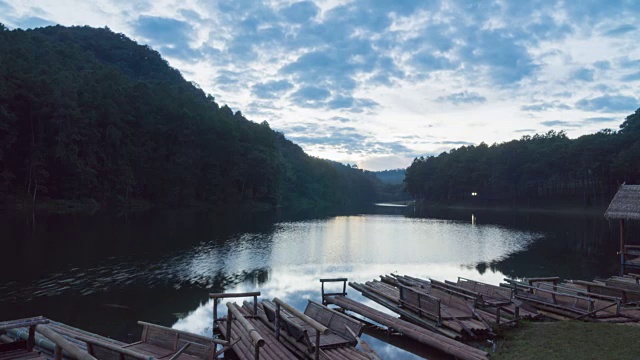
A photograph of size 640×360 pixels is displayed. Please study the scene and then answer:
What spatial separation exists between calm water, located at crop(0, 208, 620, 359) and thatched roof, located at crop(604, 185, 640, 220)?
466cm

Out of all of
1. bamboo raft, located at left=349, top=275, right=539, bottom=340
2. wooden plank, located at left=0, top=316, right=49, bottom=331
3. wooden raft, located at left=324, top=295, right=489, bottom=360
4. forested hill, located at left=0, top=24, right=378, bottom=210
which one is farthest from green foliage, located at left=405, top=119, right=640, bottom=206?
wooden plank, located at left=0, top=316, right=49, bottom=331

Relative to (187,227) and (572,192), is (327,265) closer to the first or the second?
(187,227)

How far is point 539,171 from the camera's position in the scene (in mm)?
121188

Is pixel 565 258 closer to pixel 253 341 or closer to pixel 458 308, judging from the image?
pixel 458 308

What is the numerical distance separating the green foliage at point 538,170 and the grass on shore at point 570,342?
8687 centimetres

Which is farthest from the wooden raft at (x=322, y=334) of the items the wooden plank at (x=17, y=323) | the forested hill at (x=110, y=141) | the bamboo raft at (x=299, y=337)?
the forested hill at (x=110, y=141)

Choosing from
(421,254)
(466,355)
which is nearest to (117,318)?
(466,355)

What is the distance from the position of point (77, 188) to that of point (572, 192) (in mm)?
122091

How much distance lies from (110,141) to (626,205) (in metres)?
89.2

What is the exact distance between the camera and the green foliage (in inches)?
3814

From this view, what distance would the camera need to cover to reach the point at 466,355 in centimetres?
1378

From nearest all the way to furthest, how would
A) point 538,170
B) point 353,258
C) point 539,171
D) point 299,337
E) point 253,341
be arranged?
point 253,341
point 299,337
point 353,258
point 538,170
point 539,171

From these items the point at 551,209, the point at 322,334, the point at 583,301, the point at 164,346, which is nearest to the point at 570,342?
the point at 583,301

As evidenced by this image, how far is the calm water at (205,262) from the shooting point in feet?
67.4
